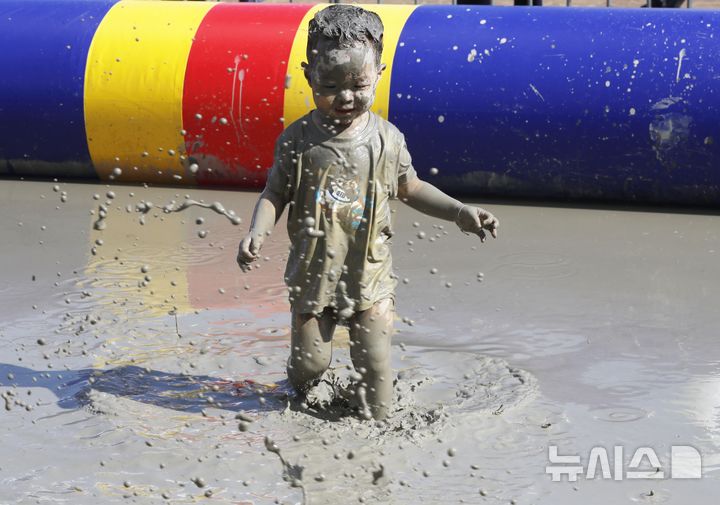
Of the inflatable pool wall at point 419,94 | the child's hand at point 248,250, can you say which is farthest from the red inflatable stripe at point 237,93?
the child's hand at point 248,250

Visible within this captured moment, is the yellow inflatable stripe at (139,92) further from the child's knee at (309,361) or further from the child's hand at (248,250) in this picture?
the child's hand at (248,250)

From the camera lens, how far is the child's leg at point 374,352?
3.75 m

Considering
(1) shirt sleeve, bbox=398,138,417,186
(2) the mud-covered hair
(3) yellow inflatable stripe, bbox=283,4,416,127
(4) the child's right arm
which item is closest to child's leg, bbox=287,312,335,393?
(4) the child's right arm

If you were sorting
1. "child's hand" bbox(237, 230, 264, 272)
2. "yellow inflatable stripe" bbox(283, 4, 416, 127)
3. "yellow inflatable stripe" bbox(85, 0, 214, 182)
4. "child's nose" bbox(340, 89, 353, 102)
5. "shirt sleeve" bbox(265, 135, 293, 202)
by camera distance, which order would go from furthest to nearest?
"yellow inflatable stripe" bbox(85, 0, 214, 182), "yellow inflatable stripe" bbox(283, 4, 416, 127), "shirt sleeve" bbox(265, 135, 293, 202), "child's nose" bbox(340, 89, 353, 102), "child's hand" bbox(237, 230, 264, 272)

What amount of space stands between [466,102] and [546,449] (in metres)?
3.58

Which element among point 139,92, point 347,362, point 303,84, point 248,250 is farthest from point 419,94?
point 248,250

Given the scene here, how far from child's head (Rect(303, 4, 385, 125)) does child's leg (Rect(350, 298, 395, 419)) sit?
641 millimetres

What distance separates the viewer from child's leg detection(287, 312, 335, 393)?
3.78 m

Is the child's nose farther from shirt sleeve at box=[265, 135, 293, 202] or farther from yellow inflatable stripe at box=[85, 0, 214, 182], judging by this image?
yellow inflatable stripe at box=[85, 0, 214, 182]

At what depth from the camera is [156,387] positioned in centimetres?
412

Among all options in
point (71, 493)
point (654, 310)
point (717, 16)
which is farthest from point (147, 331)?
point (717, 16)

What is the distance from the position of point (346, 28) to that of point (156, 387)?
147 cm

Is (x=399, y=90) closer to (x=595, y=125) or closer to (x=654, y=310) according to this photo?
(x=595, y=125)

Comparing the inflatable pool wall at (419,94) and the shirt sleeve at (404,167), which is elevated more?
the shirt sleeve at (404,167)
